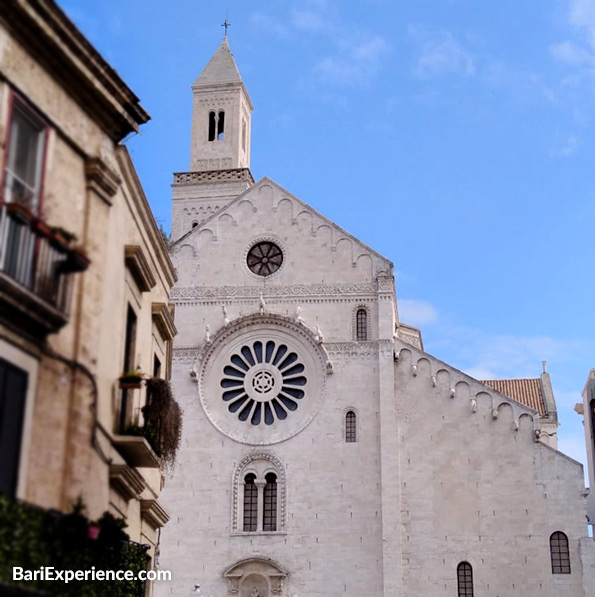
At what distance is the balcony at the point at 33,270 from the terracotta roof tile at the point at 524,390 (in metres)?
44.7

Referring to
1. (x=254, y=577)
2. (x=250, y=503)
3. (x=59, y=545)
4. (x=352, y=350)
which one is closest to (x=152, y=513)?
(x=59, y=545)

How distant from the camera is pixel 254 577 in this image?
35.1 m

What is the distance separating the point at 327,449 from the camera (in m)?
36.1

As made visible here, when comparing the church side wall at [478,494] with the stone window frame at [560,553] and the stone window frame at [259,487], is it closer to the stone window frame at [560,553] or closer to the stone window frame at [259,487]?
the stone window frame at [560,553]

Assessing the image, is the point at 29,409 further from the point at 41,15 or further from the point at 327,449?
the point at 327,449

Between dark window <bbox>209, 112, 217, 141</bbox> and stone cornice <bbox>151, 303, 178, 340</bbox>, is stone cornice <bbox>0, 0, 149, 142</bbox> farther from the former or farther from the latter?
dark window <bbox>209, 112, 217, 141</bbox>

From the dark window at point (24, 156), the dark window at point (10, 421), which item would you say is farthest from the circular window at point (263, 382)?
the dark window at point (10, 421)

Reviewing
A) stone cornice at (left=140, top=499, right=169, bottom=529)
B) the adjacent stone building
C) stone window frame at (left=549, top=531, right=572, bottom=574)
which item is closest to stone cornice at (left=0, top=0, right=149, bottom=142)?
the adjacent stone building

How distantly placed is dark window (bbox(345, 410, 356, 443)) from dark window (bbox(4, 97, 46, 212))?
26.1 meters

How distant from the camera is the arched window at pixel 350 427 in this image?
36219 mm

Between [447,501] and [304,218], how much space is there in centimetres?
1164

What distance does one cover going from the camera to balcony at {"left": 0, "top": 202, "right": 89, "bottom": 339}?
10.0 meters

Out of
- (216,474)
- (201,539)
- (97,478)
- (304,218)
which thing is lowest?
(97,478)

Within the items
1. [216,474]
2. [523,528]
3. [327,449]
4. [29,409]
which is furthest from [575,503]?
[29,409]
